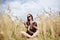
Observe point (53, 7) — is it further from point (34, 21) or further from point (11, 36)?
point (11, 36)

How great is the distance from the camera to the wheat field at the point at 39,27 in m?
2.23

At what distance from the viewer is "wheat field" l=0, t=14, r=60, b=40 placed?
7.30 ft

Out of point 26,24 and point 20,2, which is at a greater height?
point 20,2

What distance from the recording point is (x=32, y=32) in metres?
2.27

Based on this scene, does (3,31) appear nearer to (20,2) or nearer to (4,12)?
(4,12)

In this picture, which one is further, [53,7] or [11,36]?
[53,7]

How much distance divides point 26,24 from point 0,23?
0.29 meters

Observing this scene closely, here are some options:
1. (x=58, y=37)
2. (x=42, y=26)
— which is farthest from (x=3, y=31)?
(x=58, y=37)

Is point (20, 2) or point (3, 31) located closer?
point (3, 31)

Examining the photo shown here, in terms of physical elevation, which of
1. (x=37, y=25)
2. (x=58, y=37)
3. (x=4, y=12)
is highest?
(x=4, y=12)

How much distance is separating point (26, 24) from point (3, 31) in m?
0.27

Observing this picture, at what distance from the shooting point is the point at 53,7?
94.2 inches

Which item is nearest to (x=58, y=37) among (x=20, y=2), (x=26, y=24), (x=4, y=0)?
(x=26, y=24)

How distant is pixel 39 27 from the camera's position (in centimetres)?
231
